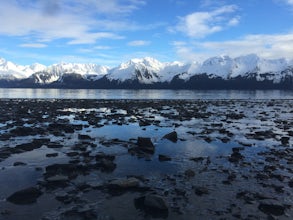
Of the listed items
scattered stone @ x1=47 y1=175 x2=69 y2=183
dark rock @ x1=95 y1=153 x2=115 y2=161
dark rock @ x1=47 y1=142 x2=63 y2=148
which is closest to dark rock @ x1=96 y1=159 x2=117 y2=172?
dark rock @ x1=95 y1=153 x2=115 y2=161

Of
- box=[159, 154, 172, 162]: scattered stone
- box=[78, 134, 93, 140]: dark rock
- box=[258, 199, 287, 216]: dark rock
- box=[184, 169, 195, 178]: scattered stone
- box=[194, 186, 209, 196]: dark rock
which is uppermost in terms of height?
box=[78, 134, 93, 140]: dark rock

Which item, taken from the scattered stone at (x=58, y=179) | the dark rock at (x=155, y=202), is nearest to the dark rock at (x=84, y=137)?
the scattered stone at (x=58, y=179)

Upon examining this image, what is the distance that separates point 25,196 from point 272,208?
33.2ft

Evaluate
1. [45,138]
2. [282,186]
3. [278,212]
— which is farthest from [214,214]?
[45,138]

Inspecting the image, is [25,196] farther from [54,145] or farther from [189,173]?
[54,145]

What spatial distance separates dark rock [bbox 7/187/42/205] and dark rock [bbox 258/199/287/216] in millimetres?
9242

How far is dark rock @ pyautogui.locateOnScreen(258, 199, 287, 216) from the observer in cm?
1440

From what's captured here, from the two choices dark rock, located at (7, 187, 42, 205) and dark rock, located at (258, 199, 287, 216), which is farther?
dark rock, located at (7, 187, 42, 205)

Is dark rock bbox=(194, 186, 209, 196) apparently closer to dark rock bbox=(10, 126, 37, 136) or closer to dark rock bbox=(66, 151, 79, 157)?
dark rock bbox=(66, 151, 79, 157)

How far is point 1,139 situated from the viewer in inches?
1125

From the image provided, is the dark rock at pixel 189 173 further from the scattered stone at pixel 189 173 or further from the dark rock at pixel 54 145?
the dark rock at pixel 54 145

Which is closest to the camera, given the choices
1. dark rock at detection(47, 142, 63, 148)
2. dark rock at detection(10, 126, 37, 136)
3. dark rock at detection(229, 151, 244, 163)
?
dark rock at detection(229, 151, 244, 163)

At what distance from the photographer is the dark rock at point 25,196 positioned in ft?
49.2

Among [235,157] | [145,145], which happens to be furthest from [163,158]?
[235,157]
